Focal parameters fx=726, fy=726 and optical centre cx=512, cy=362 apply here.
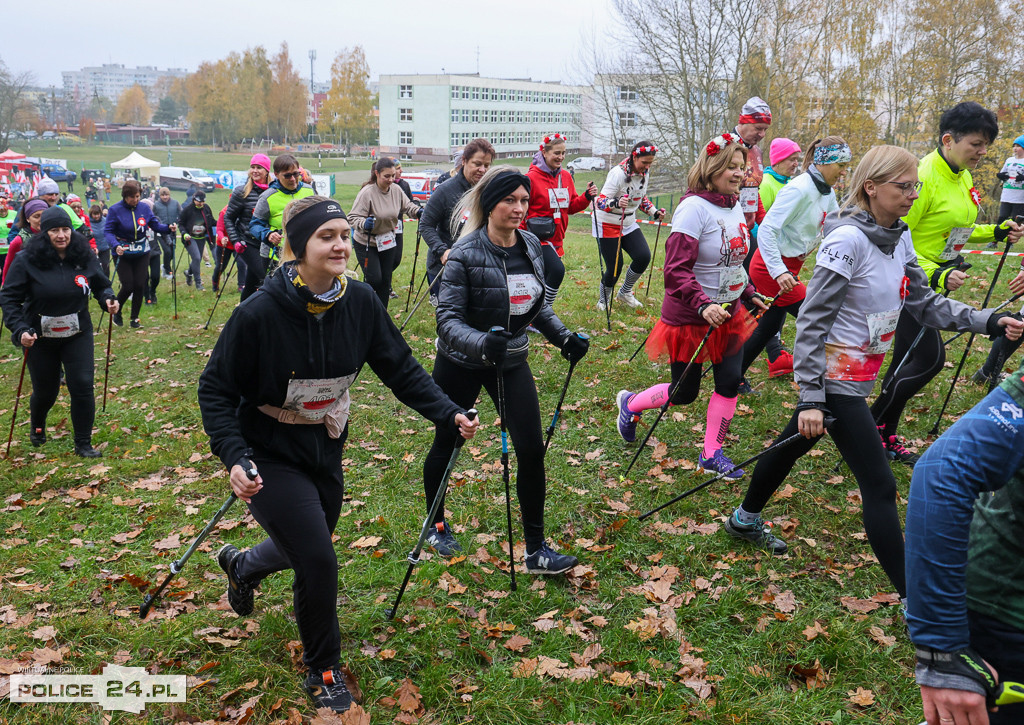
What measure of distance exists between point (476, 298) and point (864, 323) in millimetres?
2158

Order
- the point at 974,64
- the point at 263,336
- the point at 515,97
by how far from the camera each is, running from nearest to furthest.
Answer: the point at 263,336 < the point at 974,64 < the point at 515,97

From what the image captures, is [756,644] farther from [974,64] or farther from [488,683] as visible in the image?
[974,64]

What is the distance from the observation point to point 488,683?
366 centimetres

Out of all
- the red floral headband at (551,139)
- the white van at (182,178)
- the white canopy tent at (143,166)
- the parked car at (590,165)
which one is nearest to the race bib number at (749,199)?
the red floral headband at (551,139)

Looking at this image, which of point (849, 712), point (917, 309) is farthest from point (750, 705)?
point (917, 309)

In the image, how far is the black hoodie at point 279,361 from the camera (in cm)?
324

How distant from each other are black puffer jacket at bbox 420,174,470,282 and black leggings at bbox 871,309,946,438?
4569mm

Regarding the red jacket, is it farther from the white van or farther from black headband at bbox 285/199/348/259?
the white van

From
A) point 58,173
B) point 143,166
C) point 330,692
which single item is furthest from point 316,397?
point 58,173

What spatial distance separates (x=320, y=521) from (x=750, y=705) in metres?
2.20

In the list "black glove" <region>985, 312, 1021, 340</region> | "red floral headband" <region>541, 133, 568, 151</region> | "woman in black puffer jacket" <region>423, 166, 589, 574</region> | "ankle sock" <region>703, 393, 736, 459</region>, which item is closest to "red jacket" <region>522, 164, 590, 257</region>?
"red floral headband" <region>541, 133, 568, 151</region>

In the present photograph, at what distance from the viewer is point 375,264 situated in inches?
389

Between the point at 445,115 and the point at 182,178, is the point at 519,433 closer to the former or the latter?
the point at 182,178

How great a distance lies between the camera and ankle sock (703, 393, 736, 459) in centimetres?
564
